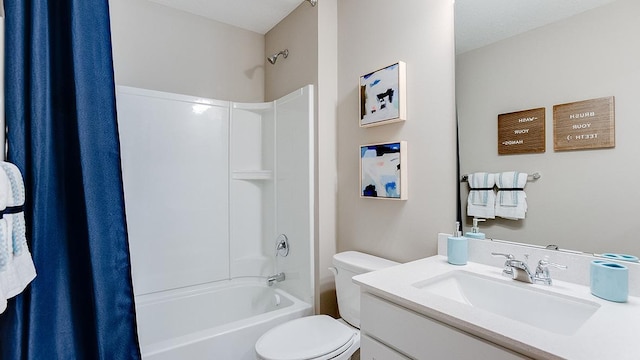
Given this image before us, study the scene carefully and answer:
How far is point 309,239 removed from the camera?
1.96m

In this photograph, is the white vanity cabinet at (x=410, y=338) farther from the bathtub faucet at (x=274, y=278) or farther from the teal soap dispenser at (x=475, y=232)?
the bathtub faucet at (x=274, y=278)

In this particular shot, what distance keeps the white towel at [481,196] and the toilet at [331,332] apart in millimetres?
513

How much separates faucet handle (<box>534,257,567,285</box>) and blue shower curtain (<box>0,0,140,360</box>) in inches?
63.8

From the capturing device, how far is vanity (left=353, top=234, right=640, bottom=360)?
683 millimetres

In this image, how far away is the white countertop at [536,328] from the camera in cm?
64

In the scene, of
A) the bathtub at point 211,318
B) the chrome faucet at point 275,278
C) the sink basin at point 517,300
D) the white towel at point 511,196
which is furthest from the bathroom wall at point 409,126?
the bathtub at point 211,318

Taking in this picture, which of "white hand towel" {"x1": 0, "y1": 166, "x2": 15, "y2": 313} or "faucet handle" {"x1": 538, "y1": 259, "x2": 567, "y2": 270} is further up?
"white hand towel" {"x1": 0, "y1": 166, "x2": 15, "y2": 313}

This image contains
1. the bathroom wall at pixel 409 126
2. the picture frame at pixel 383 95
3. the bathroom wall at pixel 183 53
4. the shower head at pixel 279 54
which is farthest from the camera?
the shower head at pixel 279 54

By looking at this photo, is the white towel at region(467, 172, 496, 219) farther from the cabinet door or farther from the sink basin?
the cabinet door

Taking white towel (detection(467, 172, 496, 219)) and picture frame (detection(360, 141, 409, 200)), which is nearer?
white towel (detection(467, 172, 496, 219))

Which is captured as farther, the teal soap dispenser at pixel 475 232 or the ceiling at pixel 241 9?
the ceiling at pixel 241 9

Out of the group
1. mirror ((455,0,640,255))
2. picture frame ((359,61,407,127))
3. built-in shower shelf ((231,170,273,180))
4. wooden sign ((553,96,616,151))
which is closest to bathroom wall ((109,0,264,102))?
built-in shower shelf ((231,170,273,180))

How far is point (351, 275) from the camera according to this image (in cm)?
162

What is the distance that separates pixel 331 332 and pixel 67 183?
135cm
